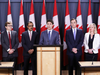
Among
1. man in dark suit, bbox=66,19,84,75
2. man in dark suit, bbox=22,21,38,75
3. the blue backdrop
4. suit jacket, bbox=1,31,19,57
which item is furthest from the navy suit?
suit jacket, bbox=1,31,19,57

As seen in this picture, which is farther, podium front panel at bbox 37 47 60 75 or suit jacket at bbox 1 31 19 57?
suit jacket at bbox 1 31 19 57

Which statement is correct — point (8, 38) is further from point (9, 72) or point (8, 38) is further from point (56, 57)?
point (56, 57)

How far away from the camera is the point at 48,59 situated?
2.55 meters

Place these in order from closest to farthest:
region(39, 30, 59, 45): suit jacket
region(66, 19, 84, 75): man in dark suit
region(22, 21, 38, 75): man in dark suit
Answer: region(39, 30, 59, 45): suit jacket < region(66, 19, 84, 75): man in dark suit < region(22, 21, 38, 75): man in dark suit

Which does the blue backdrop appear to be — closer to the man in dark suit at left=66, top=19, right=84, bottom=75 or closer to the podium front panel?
the man in dark suit at left=66, top=19, right=84, bottom=75

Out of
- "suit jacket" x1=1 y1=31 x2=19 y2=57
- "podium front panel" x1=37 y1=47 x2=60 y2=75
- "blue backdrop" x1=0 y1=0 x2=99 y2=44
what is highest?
"blue backdrop" x1=0 y1=0 x2=99 y2=44

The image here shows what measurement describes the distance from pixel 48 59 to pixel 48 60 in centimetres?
2

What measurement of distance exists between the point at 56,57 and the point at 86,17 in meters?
2.39

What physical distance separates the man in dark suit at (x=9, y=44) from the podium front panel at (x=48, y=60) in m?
1.16

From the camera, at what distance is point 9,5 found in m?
4.18

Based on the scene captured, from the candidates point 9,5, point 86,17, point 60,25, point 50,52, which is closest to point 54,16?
point 60,25

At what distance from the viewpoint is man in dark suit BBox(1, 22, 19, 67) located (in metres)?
3.47

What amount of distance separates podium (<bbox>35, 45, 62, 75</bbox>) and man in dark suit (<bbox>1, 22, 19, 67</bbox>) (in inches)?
45.7

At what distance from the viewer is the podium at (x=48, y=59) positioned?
8.37 feet
